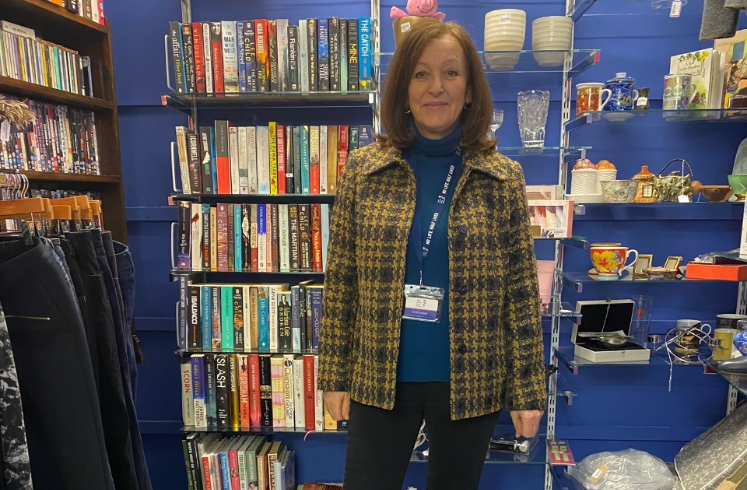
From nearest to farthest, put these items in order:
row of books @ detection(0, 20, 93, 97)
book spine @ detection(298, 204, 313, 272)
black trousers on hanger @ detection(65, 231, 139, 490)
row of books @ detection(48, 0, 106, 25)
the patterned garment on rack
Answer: the patterned garment on rack
black trousers on hanger @ detection(65, 231, 139, 490)
row of books @ detection(0, 20, 93, 97)
row of books @ detection(48, 0, 106, 25)
book spine @ detection(298, 204, 313, 272)

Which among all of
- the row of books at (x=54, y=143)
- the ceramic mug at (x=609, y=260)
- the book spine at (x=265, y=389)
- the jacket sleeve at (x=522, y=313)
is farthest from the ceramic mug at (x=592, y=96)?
the row of books at (x=54, y=143)

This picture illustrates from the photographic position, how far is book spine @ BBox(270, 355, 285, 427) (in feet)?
6.10

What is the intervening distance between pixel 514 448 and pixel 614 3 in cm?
187

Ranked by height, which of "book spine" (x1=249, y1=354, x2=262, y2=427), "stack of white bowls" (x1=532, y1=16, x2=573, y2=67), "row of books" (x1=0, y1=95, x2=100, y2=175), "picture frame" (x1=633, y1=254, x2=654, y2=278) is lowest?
"book spine" (x1=249, y1=354, x2=262, y2=427)

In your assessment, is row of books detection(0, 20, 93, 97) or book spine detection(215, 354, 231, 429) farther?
book spine detection(215, 354, 231, 429)

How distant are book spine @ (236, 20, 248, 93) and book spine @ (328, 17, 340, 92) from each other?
0.32 metres

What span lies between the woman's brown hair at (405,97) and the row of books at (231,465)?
4.80ft

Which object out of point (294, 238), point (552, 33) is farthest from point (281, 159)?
point (552, 33)

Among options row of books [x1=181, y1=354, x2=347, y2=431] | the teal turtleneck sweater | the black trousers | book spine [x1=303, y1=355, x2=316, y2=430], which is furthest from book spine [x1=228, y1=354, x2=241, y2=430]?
the teal turtleneck sweater

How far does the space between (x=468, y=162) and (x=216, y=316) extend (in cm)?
125

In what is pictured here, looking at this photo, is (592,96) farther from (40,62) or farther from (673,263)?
(40,62)

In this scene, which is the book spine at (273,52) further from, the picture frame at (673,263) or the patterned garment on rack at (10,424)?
the picture frame at (673,263)

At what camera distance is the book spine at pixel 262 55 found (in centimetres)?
171

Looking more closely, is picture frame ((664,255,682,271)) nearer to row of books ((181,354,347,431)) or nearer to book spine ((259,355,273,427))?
row of books ((181,354,347,431))
